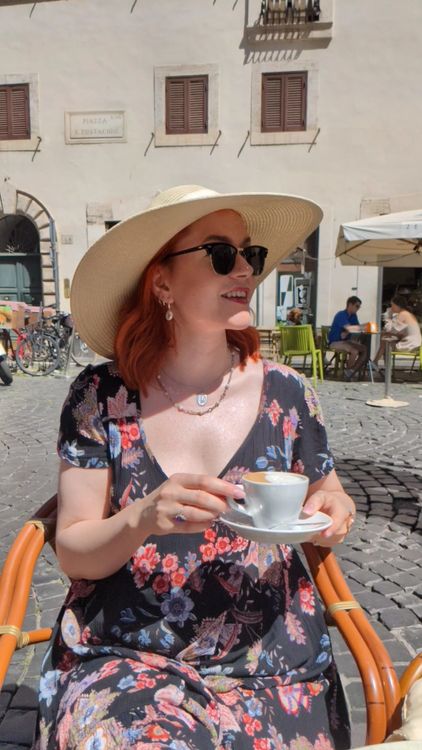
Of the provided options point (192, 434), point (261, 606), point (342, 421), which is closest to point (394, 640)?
point (261, 606)

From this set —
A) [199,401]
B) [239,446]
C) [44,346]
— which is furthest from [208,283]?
[44,346]

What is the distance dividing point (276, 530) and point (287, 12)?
48.6ft

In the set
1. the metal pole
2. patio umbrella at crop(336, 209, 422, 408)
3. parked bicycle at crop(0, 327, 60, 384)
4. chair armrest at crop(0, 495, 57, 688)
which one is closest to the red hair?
chair armrest at crop(0, 495, 57, 688)

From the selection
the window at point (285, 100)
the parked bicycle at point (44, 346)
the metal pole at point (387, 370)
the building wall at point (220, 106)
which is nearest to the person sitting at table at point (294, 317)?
the building wall at point (220, 106)

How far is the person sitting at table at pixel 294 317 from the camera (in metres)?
14.0

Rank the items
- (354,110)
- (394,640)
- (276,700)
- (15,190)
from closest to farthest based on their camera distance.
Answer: (276,700) → (394,640) → (354,110) → (15,190)

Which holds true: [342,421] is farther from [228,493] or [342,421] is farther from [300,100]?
[300,100]

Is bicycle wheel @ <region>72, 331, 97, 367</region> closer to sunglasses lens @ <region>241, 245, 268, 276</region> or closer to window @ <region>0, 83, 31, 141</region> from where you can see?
window @ <region>0, 83, 31, 141</region>

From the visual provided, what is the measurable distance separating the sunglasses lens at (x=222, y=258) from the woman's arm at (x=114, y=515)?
56 cm

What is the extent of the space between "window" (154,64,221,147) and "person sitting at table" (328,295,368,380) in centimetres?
551

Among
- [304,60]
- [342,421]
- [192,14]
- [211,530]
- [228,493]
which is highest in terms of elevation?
[192,14]

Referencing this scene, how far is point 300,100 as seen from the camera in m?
13.6

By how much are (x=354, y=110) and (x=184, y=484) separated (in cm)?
1398

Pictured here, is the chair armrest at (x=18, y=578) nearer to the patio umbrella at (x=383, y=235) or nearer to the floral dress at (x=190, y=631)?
the floral dress at (x=190, y=631)
